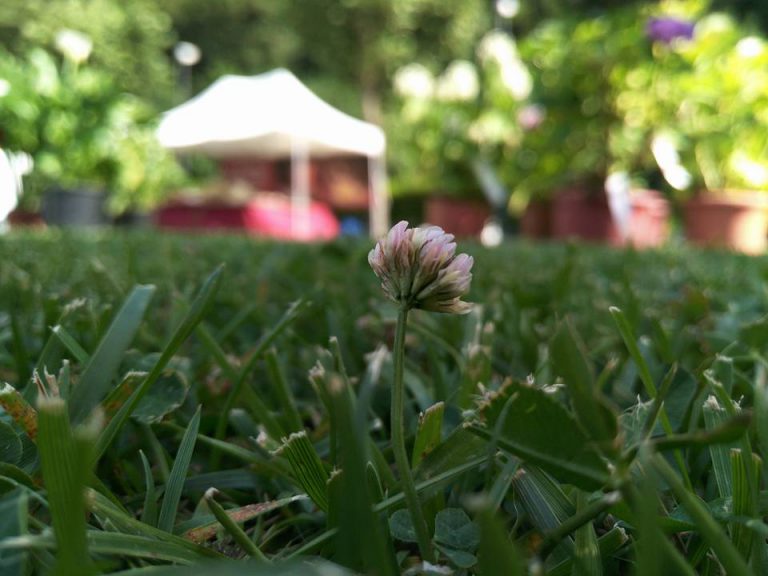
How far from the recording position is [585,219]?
147 inches

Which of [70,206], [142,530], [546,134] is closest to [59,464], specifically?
[142,530]

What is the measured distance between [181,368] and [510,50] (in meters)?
4.62

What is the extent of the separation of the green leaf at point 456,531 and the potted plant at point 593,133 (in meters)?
3.43

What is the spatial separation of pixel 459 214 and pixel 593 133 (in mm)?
1027

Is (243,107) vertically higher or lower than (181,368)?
higher

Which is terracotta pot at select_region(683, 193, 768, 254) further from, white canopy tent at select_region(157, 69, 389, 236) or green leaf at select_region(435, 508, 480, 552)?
white canopy tent at select_region(157, 69, 389, 236)

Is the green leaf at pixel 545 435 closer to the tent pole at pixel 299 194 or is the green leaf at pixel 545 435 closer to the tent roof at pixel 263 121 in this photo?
the tent pole at pixel 299 194

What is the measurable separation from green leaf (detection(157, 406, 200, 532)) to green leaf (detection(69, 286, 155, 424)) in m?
0.07

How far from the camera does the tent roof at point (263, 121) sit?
29.0 feet

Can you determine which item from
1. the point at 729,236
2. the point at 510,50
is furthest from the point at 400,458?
the point at 510,50

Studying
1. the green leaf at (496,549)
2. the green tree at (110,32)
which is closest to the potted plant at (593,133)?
the green leaf at (496,549)

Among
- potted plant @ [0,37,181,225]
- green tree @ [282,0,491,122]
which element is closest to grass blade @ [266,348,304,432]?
potted plant @ [0,37,181,225]

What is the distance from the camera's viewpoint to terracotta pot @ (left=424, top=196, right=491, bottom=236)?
4.57 meters

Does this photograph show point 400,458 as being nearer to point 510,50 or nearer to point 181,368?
point 181,368
